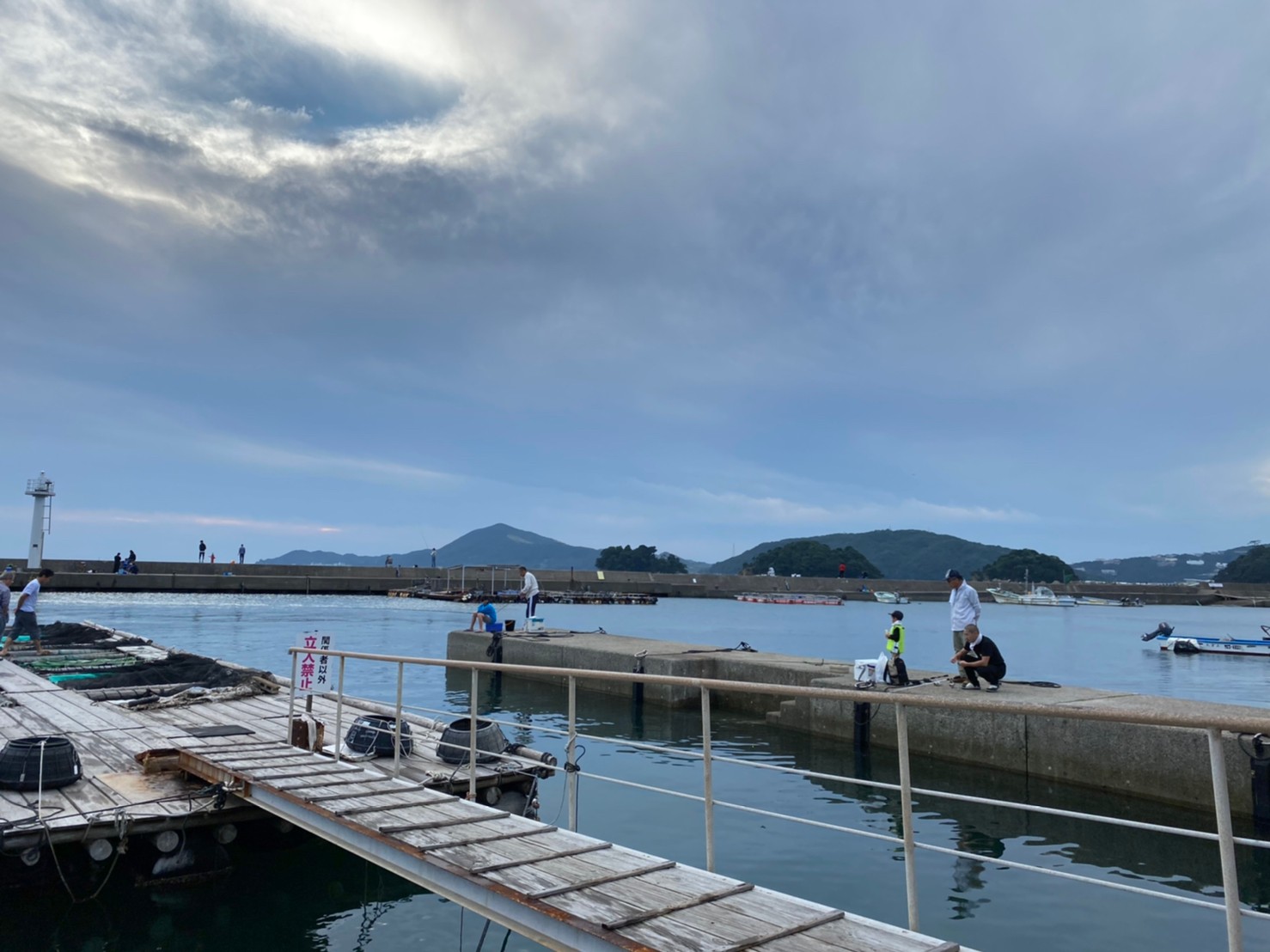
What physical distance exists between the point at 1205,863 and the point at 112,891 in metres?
11.6

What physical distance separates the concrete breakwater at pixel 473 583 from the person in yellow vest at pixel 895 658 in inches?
2456

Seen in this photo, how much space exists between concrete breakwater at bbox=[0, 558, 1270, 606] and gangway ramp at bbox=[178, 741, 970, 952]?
6440 centimetres

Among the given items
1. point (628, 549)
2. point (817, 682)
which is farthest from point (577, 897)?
point (628, 549)

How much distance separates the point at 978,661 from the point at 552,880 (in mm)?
10743

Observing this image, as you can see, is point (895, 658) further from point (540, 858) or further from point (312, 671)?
point (540, 858)

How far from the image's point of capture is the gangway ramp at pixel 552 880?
14.5ft

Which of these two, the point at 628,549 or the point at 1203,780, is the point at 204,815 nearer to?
the point at 1203,780

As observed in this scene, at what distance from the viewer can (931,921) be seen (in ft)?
27.0

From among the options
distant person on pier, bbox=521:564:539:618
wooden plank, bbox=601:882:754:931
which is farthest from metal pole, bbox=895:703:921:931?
distant person on pier, bbox=521:564:539:618

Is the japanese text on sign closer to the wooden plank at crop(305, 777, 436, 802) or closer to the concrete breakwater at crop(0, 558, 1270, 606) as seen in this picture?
the wooden plank at crop(305, 777, 436, 802)

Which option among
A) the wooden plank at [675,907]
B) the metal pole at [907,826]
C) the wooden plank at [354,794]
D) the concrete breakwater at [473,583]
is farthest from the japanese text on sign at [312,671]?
the concrete breakwater at [473,583]

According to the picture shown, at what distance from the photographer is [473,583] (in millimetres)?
94812

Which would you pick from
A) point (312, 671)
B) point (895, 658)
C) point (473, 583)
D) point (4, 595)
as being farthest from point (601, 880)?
point (473, 583)

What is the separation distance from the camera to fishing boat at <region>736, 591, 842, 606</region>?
99875 millimetres
